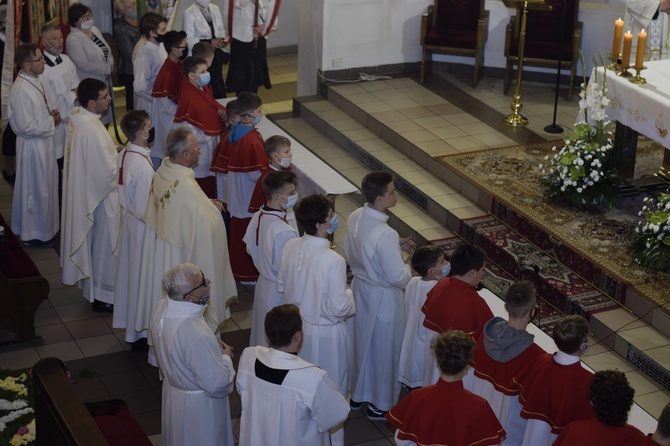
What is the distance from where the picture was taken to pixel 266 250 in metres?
6.94

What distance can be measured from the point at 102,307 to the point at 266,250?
236 centimetres

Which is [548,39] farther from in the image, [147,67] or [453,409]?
[453,409]

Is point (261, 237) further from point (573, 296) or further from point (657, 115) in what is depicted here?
point (657, 115)

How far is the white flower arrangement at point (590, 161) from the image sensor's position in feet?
29.1

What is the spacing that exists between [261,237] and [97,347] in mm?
1985

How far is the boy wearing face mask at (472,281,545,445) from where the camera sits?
221 inches

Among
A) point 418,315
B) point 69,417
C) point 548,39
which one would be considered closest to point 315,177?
point 418,315

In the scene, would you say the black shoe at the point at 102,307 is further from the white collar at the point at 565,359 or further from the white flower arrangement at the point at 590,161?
the white collar at the point at 565,359

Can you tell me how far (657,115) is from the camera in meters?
8.42

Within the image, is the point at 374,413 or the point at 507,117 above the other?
the point at 507,117

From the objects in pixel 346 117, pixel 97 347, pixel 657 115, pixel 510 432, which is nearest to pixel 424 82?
pixel 346 117

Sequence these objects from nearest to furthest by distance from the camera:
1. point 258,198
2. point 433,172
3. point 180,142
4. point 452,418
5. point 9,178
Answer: point 452,418
point 180,142
point 258,198
point 433,172
point 9,178

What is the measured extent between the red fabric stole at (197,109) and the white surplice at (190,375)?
380 cm

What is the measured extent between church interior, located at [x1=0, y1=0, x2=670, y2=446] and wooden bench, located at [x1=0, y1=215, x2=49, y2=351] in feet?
0.38
